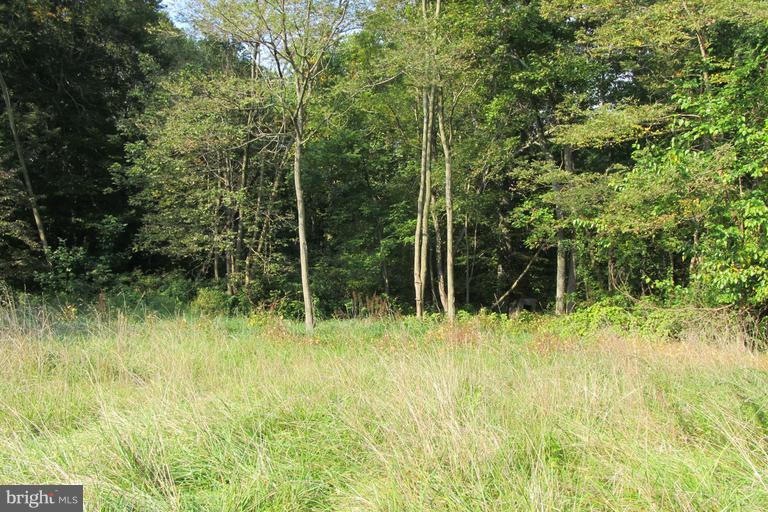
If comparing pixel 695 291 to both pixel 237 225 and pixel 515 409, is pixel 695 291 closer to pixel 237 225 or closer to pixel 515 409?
pixel 515 409

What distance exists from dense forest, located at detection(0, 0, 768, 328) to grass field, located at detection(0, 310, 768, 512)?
4.88 m

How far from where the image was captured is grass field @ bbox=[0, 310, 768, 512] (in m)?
2.50

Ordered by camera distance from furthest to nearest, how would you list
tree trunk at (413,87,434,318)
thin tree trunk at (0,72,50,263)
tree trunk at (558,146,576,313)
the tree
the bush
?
1. thin tree trunk at (0,72,50,263)
2. the bush
3. tree trunk at (558,146,576,313)
4. tree trunk at (413,87,434,318)
5. the tree

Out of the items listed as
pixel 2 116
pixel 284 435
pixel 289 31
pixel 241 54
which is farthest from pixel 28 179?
pixel 284 435

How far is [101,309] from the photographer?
9086 millimetres

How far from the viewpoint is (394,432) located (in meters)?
3.05

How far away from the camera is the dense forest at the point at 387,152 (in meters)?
8.79

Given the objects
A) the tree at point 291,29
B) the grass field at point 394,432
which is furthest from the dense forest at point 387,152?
the grass field at point 394,432

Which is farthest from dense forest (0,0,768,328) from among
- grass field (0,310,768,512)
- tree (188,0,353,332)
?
grass field (0,310,768,512)

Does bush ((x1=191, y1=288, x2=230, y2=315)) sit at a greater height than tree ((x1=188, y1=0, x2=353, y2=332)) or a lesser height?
lesser

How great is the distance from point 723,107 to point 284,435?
28.2ft

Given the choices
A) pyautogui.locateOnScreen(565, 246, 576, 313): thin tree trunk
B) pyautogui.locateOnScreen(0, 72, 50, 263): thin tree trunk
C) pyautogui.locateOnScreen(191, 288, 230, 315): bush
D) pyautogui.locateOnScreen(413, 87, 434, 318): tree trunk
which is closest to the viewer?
pyautogui.locateOnScreen(413, 87, 434, 318): tree trunk

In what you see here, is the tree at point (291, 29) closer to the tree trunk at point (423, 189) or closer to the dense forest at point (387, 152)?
the dense forest at point (387, 152)

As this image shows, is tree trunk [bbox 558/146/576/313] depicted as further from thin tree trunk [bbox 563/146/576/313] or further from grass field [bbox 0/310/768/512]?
grass field [bbox 0/310/768/512]
